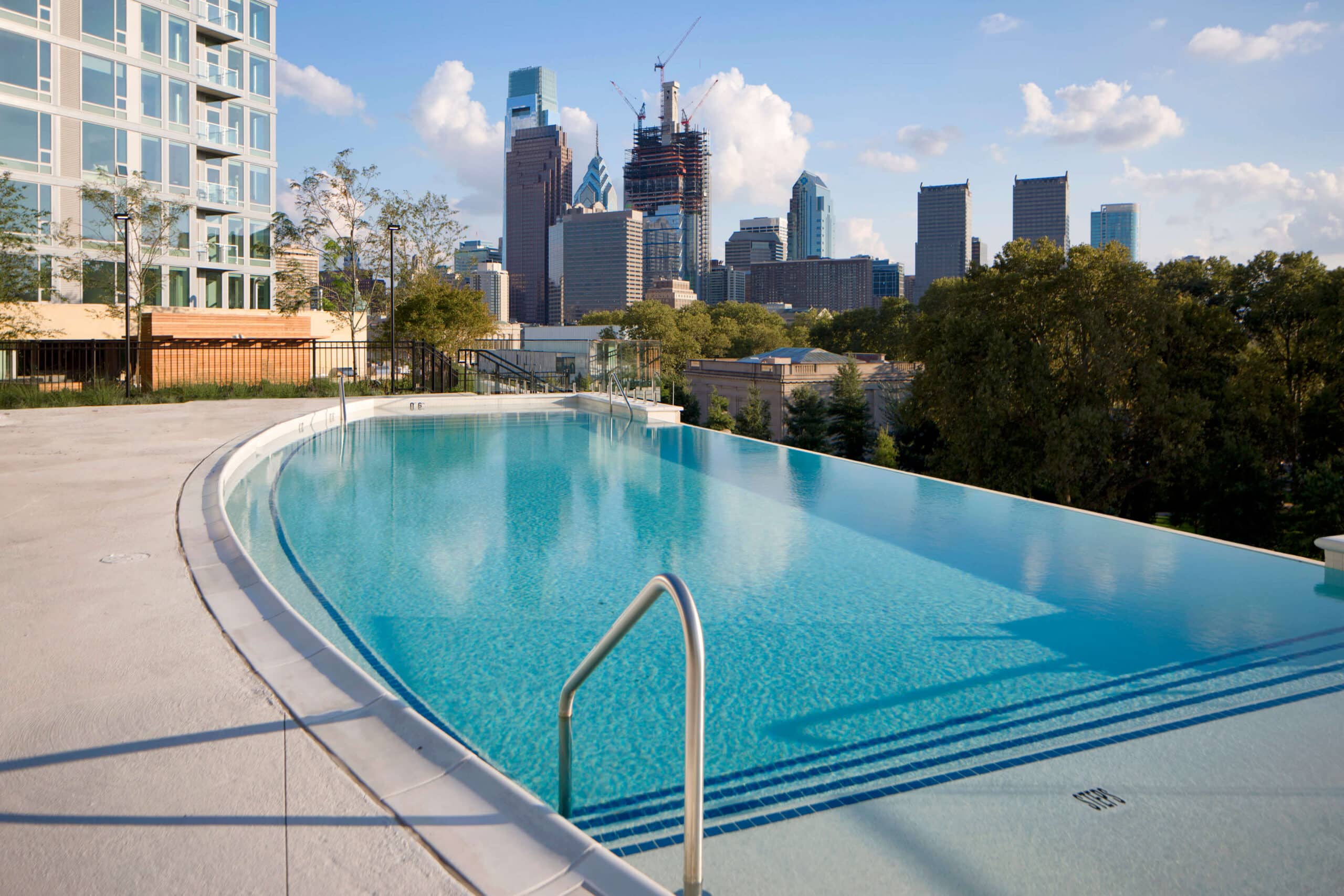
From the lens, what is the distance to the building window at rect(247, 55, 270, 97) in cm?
3466

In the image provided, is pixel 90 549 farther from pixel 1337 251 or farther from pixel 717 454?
pixel 1337 251

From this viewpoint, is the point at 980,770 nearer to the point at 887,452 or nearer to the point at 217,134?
the point at 887,452

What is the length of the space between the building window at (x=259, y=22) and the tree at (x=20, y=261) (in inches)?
445

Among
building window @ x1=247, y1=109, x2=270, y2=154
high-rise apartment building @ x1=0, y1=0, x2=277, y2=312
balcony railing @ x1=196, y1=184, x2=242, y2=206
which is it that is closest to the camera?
high-rise apartment building @ x1=0, y1=0, x2=277, y2=312

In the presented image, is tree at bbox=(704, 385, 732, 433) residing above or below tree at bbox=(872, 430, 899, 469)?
above

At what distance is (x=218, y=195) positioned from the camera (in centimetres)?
3353

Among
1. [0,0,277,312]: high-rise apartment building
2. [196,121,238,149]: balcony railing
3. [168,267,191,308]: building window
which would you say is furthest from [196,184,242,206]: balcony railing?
[168,267,191,308]: building window

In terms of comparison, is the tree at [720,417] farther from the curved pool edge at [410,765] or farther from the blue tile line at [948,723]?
the curved pool edge at [410,765]

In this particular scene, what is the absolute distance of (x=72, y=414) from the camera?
15070 millimetres

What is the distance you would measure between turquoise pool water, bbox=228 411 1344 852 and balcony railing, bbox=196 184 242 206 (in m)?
27.3

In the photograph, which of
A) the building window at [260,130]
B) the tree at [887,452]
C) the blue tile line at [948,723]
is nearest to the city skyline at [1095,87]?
the building window at [260,130]

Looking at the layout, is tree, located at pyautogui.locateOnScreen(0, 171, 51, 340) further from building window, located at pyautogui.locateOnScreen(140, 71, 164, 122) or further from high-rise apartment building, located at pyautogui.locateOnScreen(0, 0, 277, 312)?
building window, located at pyautogui.locateOnScreen(140, 71, 164, 122)

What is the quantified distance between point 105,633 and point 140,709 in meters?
1.11

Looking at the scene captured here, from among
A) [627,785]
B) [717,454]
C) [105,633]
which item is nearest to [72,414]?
[717,454]
